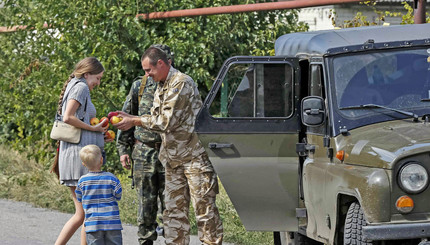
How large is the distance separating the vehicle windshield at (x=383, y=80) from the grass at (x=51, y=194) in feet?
9.34

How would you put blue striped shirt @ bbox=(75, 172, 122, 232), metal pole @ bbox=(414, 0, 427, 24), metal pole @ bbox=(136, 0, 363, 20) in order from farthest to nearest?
metal pole @ bbox=(136, 0, 363, 20)
metal pole @ bbox=(414, 0, 427, 24)
blue striped shirt @ bbox=(75, 172, 122, 232)

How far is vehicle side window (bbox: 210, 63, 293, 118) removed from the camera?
25.9 ft

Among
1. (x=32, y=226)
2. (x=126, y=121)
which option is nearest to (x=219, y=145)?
(x=126, y=121)

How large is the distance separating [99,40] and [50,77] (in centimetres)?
109

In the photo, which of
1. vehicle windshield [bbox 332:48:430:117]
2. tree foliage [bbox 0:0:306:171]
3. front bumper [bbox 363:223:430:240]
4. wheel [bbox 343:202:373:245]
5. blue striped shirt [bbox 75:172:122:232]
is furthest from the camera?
tree foliage [bbox 0:0:306:171]

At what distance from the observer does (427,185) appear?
6.14 metres

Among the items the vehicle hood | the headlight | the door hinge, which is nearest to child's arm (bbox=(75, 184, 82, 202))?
the door hinge

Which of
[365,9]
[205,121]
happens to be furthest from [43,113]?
[365,9]

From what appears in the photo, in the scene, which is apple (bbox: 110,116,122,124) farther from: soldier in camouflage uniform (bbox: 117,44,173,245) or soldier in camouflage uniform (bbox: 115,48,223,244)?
soldier in camouflage uniform (bbox: 117,44,173,245)

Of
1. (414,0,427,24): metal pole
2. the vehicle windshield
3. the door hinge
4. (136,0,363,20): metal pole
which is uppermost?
(136,0,363,20): metal pole

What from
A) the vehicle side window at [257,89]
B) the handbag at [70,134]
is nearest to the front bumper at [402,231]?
the vehicle side window at [257,89]

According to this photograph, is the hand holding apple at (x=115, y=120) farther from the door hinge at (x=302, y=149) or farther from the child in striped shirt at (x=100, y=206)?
the door hinge at (x=302, y=149)

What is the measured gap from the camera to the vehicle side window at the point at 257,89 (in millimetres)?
7906

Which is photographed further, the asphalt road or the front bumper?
the asphalt road
